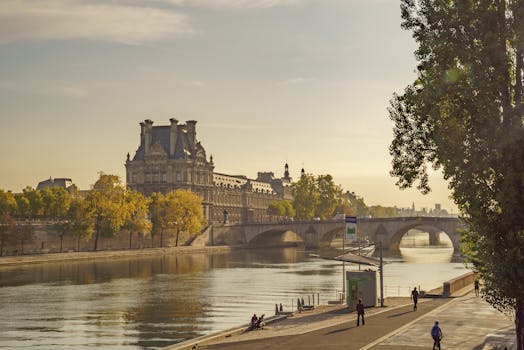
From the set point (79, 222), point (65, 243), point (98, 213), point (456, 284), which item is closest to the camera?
point (456, 284)

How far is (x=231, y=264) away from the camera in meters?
108

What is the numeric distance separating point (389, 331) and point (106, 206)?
91.6m

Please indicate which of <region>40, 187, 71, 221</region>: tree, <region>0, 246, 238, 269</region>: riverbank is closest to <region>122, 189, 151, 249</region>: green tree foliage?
<region>0, 246, 238, 269</region>: riverbank

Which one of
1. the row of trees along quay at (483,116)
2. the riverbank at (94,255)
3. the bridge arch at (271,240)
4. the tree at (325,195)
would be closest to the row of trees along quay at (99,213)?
the riverbank at (94,255)

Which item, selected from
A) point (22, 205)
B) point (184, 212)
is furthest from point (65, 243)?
point (184, 212)

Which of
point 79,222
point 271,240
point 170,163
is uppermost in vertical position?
point 170,163

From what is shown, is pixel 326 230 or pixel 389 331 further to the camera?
pixel 326 230

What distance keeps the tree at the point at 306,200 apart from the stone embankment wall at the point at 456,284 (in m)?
128

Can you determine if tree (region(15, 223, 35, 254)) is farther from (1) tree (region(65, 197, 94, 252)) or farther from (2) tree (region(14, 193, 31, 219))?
(2) tree (region(14, 193, 31, 219))

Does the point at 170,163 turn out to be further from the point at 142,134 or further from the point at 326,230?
the point at 326,230

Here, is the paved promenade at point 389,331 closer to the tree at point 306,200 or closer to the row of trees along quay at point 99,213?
the row of trees along quay at point 99,213

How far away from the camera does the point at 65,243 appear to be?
119 meters

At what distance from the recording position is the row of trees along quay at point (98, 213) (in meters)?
115

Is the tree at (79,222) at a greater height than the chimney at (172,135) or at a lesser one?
lesser
